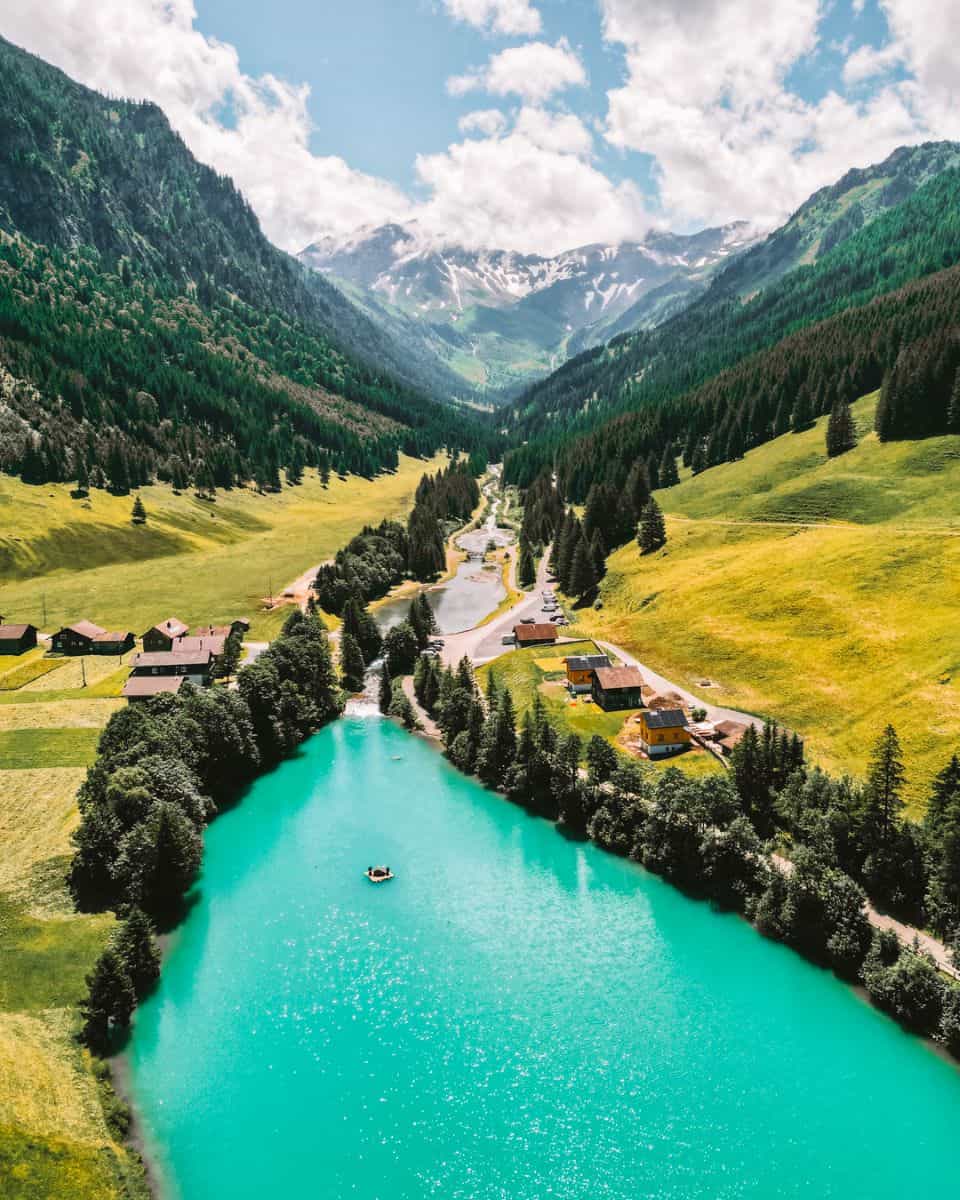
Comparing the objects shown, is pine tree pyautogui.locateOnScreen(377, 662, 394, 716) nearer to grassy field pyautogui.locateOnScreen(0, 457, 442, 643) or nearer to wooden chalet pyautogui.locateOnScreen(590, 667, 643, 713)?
grassy field pyautogui.locateOnScreen(0, 457, 442, 643)

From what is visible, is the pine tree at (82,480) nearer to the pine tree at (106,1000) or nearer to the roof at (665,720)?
the pine tree at (106,1000)

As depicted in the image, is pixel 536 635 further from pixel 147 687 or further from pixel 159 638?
pixel 159 638

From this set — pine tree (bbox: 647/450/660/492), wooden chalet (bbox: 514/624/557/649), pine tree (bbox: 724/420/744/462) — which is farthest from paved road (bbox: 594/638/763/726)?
pine tree (bbox: 724/420/744/462)

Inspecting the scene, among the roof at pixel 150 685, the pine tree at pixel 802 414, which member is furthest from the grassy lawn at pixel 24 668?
the pine tree at pixel 802 414

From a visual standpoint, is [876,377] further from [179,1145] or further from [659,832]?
[179,1145]

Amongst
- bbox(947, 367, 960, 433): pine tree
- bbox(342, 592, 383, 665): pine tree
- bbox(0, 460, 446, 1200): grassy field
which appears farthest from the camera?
bbox(947, 367, 960, 433): pine tree

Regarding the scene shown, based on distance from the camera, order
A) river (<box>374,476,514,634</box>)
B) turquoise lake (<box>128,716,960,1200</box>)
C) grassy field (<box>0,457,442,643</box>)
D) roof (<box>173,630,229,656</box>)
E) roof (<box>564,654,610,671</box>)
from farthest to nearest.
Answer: river (<box>374,476,514,634</box>), grassy field (<box>0,457,442,643</box>), roof (<box>173,630,229,656</box>), roof (<box>564,654,610,671</box>), turquoise lake (<box>128,716,960,1200</box>)

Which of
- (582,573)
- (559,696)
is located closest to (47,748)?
(559,696)
